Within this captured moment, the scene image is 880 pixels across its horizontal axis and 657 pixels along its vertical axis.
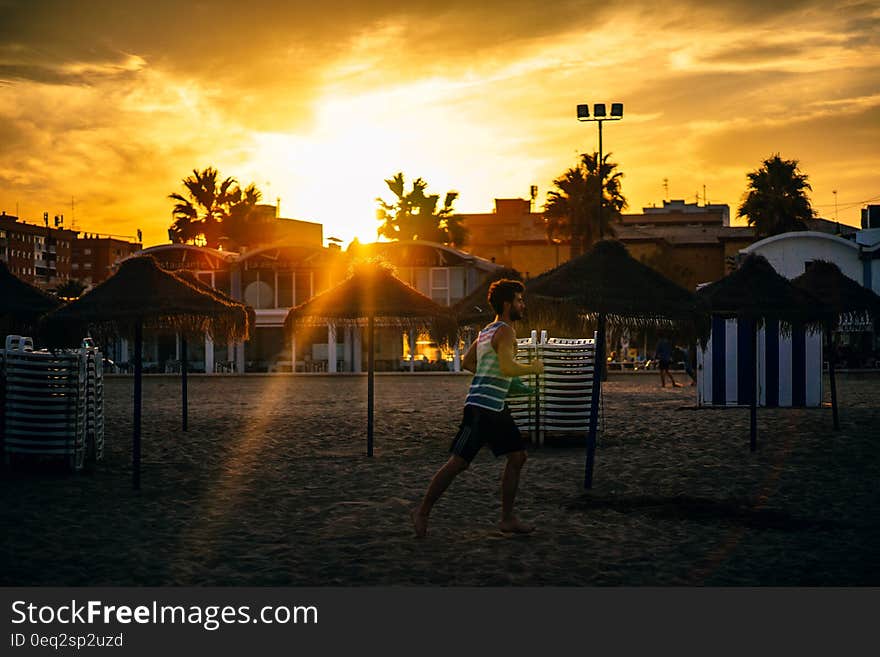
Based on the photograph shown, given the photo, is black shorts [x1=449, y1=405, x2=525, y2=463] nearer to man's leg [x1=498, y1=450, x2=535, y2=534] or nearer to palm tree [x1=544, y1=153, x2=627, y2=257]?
man's leg [x1=498, y1=450, x2=535, y2=534]

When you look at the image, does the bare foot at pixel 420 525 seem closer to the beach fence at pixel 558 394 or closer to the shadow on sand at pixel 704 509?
the shadow on sand at pixel 704 509

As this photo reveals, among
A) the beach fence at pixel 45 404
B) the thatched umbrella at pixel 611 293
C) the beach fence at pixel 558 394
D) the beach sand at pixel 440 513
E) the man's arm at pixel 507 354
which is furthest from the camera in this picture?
the beach fence at pixel 558 394

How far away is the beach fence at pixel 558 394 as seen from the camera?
1434 cm

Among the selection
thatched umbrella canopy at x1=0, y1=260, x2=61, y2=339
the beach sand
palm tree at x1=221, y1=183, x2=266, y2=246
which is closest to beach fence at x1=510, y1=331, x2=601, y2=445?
the beach sand

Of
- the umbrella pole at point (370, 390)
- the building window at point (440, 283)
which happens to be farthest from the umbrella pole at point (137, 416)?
the building window at point (440, 283)

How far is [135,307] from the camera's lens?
10992mm

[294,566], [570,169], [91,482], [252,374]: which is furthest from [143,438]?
[570,169]

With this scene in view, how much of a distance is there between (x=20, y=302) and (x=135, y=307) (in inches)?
153

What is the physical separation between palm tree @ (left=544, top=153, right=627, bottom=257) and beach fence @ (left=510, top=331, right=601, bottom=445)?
34.3m

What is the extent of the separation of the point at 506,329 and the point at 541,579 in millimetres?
1836

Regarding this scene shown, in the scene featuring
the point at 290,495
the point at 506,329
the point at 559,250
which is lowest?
the point at 290,495

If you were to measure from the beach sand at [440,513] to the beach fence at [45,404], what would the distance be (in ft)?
0.99

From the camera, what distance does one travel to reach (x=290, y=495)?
32.3 feet

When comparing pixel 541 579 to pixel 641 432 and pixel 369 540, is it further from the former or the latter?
pixel 641 432
